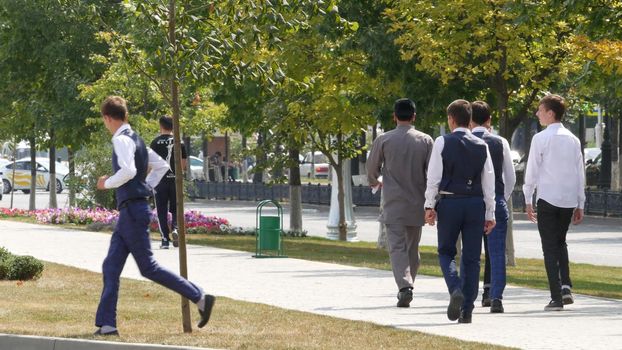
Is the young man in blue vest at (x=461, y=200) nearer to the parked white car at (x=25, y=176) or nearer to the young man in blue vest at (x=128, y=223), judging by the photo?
the young man in blue vest at (x=128, y=223)

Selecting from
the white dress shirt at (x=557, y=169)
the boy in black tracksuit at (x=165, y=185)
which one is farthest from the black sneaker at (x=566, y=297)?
the boy in black tracksuit at (x=165, y=185)

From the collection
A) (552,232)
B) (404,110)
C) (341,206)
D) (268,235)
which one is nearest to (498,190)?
(552,232)

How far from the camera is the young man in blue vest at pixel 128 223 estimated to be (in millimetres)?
11148

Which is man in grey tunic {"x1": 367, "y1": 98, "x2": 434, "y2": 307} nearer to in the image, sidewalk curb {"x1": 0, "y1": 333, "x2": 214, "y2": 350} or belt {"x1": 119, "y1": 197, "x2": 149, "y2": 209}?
belt {"x1": 119, "y1": 197, "x2": 149, "y2": 209}

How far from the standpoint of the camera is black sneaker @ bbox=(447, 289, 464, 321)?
1201 centimetres

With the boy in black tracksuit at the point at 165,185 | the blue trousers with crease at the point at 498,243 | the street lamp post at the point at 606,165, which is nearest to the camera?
the blue trousers with crease at the point at 498,243

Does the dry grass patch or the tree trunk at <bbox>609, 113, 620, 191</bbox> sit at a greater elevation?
the tree trunk at <bbox>609, 113, 620, 191</bbox>

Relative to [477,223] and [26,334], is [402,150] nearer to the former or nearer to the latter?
[477,223]

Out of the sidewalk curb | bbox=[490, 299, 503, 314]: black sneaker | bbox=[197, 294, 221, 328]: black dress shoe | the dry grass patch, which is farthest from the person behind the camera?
bbox=[490, 299, 503, 314]: black sneaker

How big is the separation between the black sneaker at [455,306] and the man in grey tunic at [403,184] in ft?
5.06

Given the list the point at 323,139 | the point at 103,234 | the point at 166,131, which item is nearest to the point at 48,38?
the point at 323,139

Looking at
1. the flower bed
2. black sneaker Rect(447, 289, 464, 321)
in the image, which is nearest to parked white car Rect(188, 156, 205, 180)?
the flower bed

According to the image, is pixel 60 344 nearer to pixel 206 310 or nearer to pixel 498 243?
pixel 206 310

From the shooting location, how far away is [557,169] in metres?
13.4
